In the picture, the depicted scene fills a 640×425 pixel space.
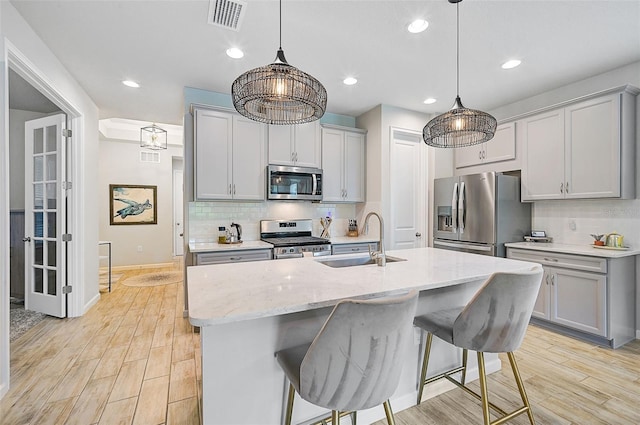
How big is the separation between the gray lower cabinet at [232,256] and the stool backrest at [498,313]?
7.40ft

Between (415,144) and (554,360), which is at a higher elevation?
(415,144)

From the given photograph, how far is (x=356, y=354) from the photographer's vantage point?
108cm

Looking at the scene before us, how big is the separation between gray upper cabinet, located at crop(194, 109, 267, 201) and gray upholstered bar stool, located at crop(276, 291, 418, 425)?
2753 millimetres

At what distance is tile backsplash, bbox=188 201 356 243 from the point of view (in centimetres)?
370

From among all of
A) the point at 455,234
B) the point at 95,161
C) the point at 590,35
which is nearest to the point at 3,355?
the point at 95,161

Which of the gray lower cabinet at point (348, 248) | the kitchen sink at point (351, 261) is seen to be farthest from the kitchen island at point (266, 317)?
the gray lower cabinet at point (348, 248)

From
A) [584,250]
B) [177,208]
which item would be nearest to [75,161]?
[177,208]

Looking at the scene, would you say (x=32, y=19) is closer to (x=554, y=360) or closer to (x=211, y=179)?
(x=211, y=179)

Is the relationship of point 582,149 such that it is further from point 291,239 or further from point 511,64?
point 291,239

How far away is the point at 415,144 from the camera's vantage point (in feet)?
14.4

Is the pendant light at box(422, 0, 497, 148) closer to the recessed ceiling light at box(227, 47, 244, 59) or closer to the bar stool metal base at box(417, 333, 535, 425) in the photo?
the bar stool metal base at box(417, 333, 535, 425)

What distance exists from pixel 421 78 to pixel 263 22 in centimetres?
187

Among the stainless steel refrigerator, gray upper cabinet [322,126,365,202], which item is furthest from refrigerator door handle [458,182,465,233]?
gray upper cabinet [322,126,365,202]

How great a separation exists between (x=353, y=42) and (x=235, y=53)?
1.11 metres
